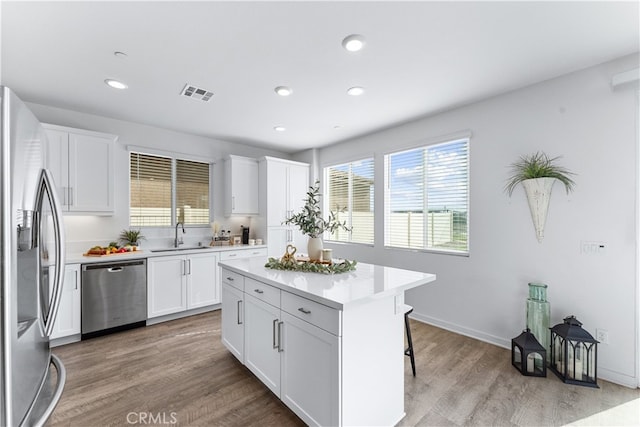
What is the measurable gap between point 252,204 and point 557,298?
4.29m

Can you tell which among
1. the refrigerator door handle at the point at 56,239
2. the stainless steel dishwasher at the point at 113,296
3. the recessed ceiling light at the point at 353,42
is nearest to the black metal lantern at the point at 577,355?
the recessed ceiling light at the point at 353,42

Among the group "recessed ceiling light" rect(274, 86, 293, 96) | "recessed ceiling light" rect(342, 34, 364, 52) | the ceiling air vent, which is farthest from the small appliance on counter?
"recessed ceiling light" rect(342, 34, 364, 52)

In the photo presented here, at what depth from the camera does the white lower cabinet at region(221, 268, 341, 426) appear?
155 centimetres

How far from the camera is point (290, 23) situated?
1880mm

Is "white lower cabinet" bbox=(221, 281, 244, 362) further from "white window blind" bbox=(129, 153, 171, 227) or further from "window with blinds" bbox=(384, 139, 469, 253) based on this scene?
"window with blinds" bbox=(384, 139, 469, 253)

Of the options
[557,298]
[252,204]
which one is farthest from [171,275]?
[557,298]

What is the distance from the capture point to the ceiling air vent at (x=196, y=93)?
2.84 metres

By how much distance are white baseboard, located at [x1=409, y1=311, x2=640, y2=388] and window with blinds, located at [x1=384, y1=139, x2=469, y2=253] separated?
0.92 metres

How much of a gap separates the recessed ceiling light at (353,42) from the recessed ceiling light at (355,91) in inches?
25.9

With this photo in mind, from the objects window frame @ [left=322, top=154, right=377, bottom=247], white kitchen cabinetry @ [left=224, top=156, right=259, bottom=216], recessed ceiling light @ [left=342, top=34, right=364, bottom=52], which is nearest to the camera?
recessed ceiling light @ [left=342, top=34, right=364, bottom=52]

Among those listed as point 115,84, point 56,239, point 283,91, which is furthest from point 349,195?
point 56,239

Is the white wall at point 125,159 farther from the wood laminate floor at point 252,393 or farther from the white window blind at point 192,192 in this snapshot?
the wood laminate floor at point 252,393

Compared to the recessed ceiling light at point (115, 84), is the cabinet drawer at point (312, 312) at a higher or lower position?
lower

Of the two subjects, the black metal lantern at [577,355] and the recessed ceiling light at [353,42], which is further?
the black metal lantern at [577,355]
